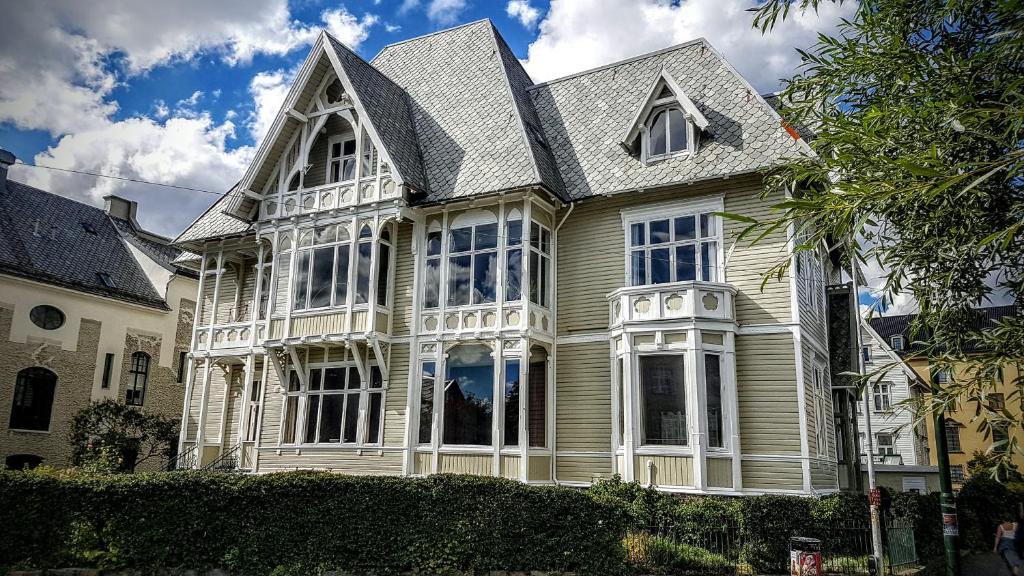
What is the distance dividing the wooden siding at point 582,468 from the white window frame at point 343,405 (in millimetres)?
5100

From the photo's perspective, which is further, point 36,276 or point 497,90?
point 36,276

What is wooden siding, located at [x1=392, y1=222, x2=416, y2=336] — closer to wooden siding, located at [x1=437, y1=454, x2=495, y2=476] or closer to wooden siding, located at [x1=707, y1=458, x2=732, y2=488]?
wooden siding, located at [x1=437, y1=454, x2=495, y2=476]

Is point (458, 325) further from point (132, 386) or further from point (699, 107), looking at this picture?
point (132, 386)

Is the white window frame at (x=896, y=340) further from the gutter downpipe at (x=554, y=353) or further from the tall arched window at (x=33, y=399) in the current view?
the tall arched window at (x=33, y=399)

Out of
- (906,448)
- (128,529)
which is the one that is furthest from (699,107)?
(906,448)

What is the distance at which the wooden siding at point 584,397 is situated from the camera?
64.5 ft

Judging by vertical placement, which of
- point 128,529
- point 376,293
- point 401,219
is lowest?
point 128,529

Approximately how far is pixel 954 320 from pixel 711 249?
7879 mm

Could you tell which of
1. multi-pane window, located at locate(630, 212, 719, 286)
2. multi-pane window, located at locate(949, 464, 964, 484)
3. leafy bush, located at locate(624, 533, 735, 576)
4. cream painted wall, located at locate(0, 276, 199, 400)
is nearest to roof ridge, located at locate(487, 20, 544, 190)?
multi-pane window, located at locate(630, 212, 719, 286)

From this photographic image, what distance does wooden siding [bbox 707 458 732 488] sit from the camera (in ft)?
57.0

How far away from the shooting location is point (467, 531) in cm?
1422

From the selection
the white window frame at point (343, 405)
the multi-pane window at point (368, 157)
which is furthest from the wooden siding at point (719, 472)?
the multi-pane window at point (368, 157)

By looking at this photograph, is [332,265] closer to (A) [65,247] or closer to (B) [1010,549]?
(B) [1010,549]

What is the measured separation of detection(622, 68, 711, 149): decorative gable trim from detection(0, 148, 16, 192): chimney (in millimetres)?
27370
